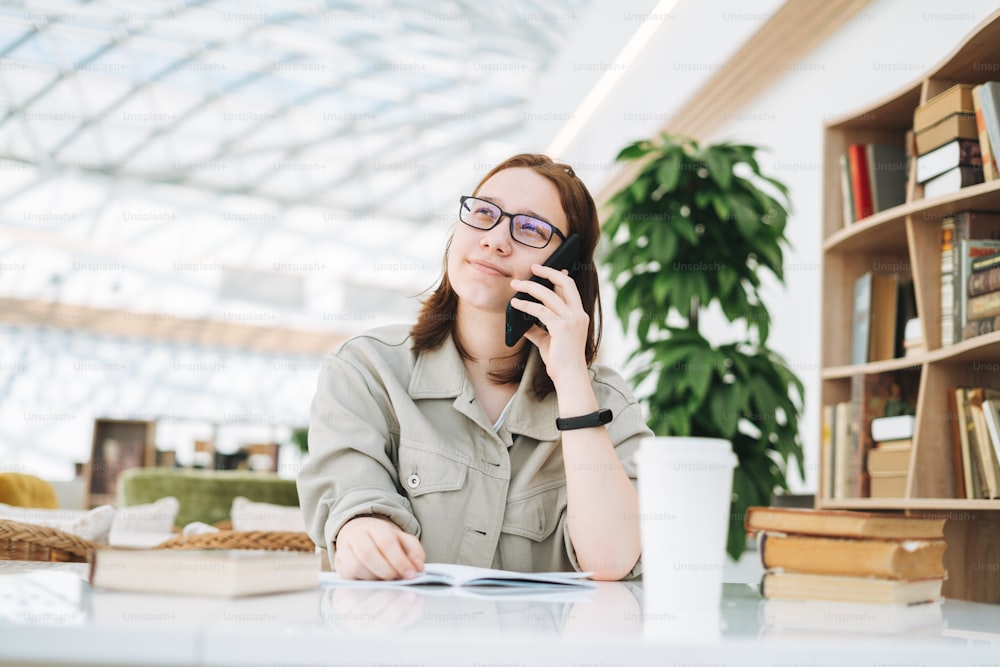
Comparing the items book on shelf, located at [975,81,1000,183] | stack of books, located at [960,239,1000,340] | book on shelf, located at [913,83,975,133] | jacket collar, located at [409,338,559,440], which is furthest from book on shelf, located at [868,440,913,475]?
jacket collar, located at [409,338,559,440]

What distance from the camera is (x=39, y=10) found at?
12039mm

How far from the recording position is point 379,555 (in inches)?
49.5

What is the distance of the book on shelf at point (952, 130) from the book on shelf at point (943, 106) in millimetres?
13

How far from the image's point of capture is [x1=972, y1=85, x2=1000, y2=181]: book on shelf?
263cm

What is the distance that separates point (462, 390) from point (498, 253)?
11.3 inches

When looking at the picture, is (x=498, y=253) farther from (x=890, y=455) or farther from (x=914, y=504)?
(x=890, y=455)

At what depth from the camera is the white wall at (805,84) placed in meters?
4.15

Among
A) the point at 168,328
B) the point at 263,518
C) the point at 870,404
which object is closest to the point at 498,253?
the point at 870,404

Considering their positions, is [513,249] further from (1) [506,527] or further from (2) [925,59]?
(2) [925,59]

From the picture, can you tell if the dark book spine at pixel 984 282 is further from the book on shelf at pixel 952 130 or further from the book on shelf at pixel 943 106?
the book on shelf at pixel 943 106

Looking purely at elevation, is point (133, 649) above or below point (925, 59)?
below

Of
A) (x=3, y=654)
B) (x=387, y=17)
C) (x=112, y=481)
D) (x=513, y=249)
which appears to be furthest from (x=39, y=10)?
(x=3, y=654)

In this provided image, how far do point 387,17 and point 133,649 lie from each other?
11097mm

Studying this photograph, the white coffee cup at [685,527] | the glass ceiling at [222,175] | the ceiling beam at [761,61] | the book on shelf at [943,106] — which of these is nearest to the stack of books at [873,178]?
the book on shelf at [943,106]
